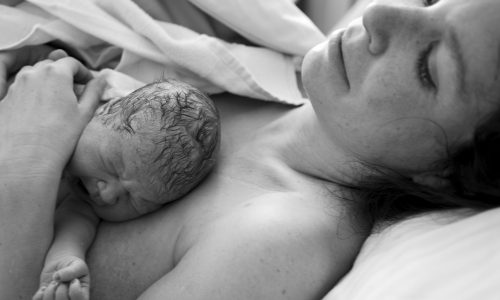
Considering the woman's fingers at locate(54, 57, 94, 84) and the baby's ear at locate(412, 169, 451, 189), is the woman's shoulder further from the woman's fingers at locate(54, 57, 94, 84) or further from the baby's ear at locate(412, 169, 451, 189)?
the woman's fingers at locate(54, 57, 94, 84)

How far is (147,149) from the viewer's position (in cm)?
102

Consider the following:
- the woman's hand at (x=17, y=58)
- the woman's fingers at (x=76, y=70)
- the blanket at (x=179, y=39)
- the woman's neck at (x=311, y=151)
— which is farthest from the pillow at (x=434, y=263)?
the woman's hand at (x=17, y=58)

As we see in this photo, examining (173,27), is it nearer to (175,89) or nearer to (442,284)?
(175,89)

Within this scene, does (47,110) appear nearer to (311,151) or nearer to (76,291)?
(76,291)

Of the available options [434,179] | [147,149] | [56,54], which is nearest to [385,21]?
[434,179]

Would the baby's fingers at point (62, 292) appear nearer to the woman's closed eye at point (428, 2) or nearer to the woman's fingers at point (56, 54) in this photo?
the woman's fingers at point (56, 54)

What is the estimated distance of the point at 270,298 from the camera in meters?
0.88

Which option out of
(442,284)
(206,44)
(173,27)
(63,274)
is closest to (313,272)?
(442,284)

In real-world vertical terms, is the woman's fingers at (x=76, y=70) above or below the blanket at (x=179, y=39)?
below

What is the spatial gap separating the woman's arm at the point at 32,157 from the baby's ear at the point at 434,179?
673 millimetres

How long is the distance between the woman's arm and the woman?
3cm

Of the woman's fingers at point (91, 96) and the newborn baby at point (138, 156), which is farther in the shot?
the woman's fingers at point (91, 96)

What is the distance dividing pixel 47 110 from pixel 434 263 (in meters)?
0.79

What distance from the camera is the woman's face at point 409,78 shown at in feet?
2.87
